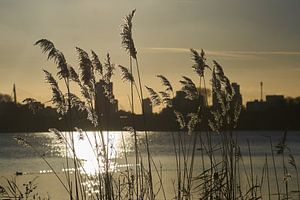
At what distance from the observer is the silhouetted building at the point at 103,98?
7.34 m

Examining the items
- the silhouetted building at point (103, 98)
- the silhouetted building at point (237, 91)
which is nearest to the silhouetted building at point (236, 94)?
the silhouetted building at point (237, 91)

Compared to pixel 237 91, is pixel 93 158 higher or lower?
lower

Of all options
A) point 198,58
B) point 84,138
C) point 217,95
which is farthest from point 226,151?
point 84,138

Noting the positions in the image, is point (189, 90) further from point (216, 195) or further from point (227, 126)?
point (216, 195)

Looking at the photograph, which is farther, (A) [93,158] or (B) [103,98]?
(A) [93,158]

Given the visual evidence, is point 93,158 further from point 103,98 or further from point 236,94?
point 236,94

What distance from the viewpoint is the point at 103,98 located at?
→ 7.47m

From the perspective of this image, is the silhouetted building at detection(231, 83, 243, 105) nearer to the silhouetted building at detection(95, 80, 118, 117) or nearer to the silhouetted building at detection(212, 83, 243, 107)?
the silhouetted building at detection(212, 83, 243, 107)

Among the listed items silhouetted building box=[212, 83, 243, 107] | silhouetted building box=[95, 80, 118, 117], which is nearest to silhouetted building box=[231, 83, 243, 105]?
silhouetted building box=[212, 83, 243, 107]

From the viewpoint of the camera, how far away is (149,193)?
7.89m

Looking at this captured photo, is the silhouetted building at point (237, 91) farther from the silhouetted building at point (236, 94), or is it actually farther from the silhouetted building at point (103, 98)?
the silhouetted building at point (103, 98)

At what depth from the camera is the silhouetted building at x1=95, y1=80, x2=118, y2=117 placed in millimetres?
7336

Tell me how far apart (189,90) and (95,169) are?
1.61 meters

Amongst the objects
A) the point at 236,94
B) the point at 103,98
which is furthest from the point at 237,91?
the point at 103,98
